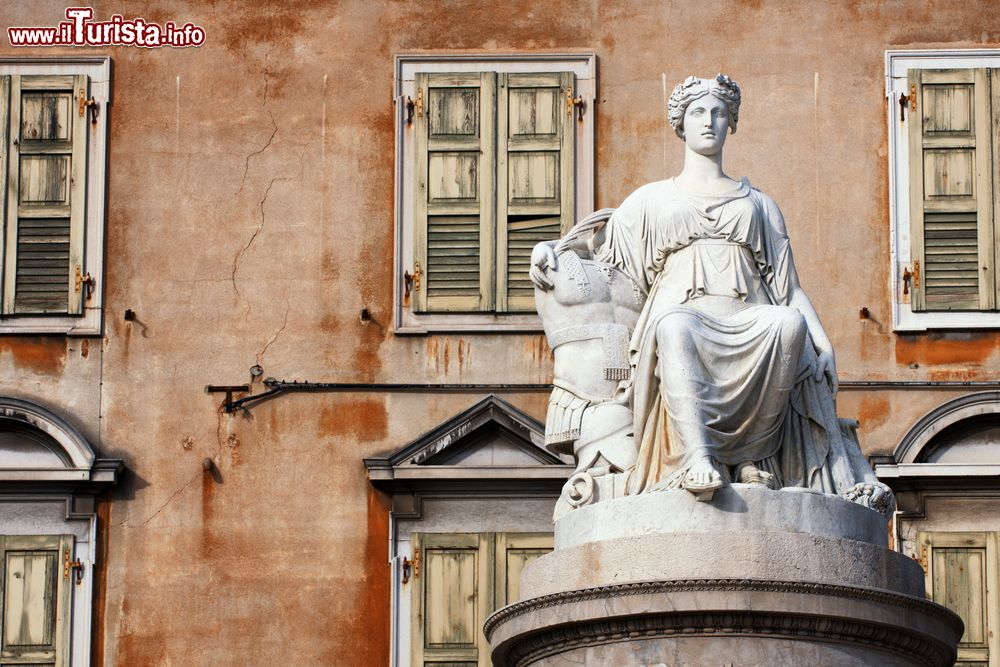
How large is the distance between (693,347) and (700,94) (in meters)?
1.60

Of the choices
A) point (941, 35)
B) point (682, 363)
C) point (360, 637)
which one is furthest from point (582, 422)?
point (941, 35)

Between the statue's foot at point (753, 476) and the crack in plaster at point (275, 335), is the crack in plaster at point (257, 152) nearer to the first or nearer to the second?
the crack in plaster at point (275, 335)

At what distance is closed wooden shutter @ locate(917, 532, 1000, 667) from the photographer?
20516 mm

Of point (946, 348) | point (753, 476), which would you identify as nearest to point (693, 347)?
point (753, 476)

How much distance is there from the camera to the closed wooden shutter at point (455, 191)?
71.3 feet

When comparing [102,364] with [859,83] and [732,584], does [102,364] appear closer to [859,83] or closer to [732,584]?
[859,83]

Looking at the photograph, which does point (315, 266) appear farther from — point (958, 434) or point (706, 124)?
point (706, 124)

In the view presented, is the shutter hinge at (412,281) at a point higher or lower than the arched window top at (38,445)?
higher

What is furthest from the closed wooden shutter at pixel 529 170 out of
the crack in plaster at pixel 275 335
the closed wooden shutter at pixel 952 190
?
the closed wooden shutter at pixel 952 190

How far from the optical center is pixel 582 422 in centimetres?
1495

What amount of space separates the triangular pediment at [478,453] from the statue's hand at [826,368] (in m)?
6.67

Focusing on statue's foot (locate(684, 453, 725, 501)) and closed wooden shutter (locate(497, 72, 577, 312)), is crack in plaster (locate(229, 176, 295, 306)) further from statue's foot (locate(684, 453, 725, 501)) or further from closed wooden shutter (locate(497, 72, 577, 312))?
statue's foot (locate(684, 453, 725, 501))

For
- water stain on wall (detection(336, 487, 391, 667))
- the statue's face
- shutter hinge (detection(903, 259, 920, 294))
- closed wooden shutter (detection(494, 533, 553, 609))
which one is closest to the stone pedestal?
the statue's face

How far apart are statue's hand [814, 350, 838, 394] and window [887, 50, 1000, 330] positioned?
711 centimetres
